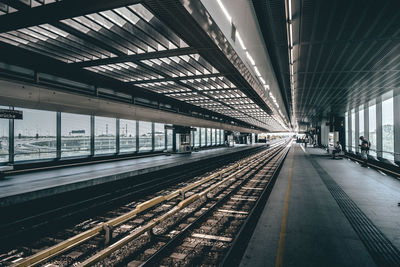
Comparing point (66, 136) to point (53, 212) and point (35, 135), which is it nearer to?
point (35, 135)

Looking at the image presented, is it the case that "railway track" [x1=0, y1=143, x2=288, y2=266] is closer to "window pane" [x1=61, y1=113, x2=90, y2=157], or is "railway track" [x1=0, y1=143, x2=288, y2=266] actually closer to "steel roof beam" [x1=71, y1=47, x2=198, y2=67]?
"steel roof beam" [x1=71, y1=47, x2=198, y2=67]

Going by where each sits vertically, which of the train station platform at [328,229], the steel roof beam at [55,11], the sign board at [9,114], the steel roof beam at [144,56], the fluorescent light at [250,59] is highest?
the fluorescent light at [250,59]

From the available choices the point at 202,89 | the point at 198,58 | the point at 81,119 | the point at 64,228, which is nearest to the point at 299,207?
the point at 198,58

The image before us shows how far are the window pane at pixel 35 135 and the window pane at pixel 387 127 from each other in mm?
22240

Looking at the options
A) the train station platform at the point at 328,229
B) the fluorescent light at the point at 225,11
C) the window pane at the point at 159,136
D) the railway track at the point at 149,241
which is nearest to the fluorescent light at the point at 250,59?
the fluorescent light at the point at 225,11

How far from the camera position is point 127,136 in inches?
749

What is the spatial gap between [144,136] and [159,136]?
2.96 metres

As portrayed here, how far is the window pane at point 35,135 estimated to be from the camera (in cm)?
1111

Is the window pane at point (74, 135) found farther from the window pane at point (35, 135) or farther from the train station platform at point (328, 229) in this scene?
the train station platform at point (328, 229)

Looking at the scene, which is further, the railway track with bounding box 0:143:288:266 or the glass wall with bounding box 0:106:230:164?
the glass wall with bounding box 0:106:230:164

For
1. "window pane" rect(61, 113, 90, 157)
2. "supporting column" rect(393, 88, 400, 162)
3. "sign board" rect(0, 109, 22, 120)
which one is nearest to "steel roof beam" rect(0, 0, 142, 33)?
"sign board" rect(0, 109, 22, 120)

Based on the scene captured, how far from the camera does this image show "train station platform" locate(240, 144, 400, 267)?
3.75 meters

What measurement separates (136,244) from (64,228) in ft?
9.53

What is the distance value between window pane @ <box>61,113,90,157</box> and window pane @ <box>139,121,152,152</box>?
18.0 feet
